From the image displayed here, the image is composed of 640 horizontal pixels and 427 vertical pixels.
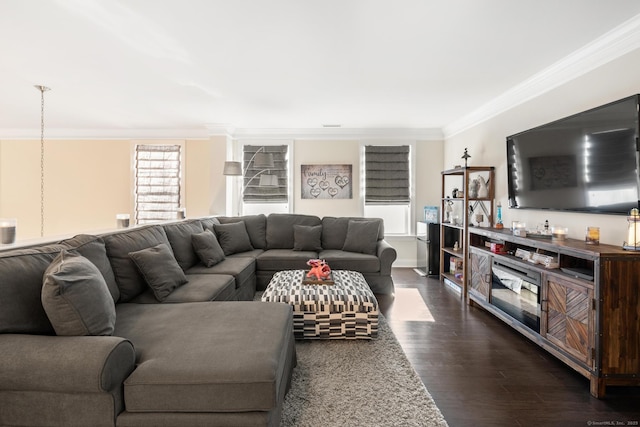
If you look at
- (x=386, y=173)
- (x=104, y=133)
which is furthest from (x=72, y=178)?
(x=386, y=173)

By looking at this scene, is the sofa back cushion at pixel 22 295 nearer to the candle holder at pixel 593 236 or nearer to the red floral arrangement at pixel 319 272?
the red floral arrangement at pixel 319 272

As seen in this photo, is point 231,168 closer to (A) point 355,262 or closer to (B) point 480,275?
(A) point 355,262

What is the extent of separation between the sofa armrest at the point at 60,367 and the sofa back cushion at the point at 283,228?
346 centimetres

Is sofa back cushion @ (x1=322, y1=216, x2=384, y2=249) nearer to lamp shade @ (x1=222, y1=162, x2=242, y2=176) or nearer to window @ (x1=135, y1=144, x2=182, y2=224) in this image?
lamp shade @ (x1=222, y1=162, x2=242, y2=176)

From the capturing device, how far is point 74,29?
2.41 metres

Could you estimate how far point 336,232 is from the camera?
4727 mm

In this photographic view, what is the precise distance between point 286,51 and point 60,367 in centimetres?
267

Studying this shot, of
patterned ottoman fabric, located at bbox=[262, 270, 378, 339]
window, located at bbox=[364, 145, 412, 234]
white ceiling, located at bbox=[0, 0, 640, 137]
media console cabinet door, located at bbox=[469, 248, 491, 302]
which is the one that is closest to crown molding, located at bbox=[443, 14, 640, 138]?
white ceiling, located at bbox=[0, 0, 640, 137]

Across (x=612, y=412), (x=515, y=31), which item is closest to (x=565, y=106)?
(x=515, y=31)

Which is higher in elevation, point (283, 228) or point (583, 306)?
point (283, 228)

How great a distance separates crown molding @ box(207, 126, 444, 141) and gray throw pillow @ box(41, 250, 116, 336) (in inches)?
173

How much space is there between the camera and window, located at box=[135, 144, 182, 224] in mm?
5875

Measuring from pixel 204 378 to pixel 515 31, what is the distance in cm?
311

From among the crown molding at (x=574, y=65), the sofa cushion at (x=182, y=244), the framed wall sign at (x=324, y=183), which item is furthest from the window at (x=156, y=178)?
the crown molding at (x=574, y=65)
